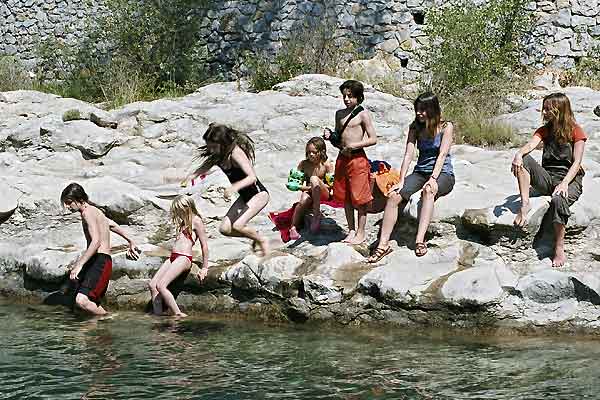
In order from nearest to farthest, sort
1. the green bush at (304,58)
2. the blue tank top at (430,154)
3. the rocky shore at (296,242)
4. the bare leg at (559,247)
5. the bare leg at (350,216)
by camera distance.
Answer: the rocky shore at (296,242) < the bare leg at (559,247) < the blue tank top at (430,154) < the bare leg at (350,216) < the green bush at (304,58)

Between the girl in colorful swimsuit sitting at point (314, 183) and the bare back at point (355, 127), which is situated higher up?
the bare back at point (355, 127)

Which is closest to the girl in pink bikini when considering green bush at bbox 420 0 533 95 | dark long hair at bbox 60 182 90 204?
dark long hair at bbox 60 182 90 204

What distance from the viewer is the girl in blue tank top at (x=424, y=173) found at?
7078 millimetres

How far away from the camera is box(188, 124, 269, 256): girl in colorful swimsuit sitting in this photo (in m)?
7.59

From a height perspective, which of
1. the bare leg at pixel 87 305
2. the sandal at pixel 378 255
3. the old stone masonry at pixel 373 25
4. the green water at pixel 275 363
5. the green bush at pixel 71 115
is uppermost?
the old stone masonry at pixel 373 25

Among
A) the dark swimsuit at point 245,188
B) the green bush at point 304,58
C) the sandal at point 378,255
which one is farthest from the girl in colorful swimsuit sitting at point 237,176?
the green bush at point 304,58

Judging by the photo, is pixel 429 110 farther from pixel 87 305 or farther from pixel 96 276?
pixel 87 305

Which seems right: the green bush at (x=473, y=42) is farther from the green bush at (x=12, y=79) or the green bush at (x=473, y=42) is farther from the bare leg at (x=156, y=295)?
the green bush at (x=12, y=79)

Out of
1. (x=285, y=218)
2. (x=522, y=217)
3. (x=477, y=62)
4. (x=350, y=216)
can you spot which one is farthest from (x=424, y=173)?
(x=477, y=62)

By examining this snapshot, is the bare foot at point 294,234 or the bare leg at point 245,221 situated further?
the bare foot at point 294,234

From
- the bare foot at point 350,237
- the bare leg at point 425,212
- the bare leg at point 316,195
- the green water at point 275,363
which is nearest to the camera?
the green water at point 275,363

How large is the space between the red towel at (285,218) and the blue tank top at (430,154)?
907 mm

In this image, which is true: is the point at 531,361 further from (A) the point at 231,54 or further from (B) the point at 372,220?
(A) the point at 231,54

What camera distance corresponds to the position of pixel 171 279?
7.37m
